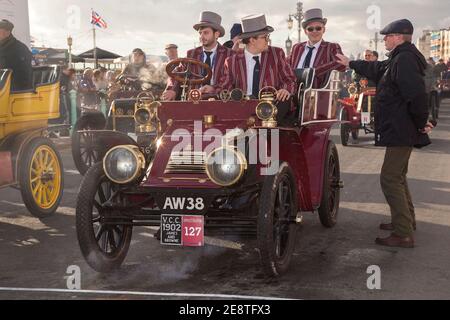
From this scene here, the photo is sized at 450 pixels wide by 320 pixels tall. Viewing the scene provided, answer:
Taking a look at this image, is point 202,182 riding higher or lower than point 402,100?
lower

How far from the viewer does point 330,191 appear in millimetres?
5500

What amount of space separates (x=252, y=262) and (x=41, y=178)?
2789mm

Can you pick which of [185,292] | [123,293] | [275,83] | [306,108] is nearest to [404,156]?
[306,108]

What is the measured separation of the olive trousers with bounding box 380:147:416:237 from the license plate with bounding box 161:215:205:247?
1958 millimetres

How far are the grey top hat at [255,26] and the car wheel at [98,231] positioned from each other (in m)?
1.81

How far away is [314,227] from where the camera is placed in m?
5.55

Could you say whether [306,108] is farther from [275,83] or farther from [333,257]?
[333,257]

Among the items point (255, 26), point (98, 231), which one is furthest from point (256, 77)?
point (98, 231)

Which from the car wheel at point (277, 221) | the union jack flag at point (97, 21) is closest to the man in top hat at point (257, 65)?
the car wheel at point (277, 221)

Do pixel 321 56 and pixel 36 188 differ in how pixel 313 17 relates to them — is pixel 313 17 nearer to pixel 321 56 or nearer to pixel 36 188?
pixel 321 56

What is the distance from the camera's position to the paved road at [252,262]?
12.3ft

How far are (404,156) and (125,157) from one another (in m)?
2.38

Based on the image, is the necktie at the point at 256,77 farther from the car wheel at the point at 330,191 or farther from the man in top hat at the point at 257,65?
the car wheel at the point at 330,191

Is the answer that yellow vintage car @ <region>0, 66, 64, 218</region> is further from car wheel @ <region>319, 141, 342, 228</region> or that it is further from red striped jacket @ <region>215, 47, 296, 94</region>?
car wheel @ <region>319, 141, 342, 228</region>
